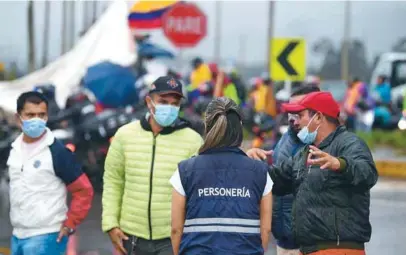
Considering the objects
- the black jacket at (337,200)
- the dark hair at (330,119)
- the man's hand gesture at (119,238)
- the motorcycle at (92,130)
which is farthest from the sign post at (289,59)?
the black jacket at (337,200)

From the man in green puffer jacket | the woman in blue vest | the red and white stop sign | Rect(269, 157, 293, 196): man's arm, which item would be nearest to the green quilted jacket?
the man in green puffer jacket

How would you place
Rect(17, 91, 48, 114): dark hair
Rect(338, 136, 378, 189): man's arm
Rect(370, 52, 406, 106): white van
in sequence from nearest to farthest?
Rect(338, 136, 378, 189): man's arm < Rect(17, 91, 48, 114): dark hair < Rect(370, 52, 406, 106): white van

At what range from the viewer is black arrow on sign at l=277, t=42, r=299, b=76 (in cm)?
1488

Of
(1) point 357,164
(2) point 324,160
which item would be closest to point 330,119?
(1) point 357,164

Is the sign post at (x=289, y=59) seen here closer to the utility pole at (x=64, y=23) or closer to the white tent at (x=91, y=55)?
the white tent at (x=91, y=55)

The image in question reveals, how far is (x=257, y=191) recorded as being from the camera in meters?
4.96

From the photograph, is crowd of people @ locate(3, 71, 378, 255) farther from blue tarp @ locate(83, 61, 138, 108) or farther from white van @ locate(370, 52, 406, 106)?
white van @ locate(370, 52, 406, 106)

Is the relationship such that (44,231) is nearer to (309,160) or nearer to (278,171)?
(278,171)

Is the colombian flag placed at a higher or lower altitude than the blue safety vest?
higher

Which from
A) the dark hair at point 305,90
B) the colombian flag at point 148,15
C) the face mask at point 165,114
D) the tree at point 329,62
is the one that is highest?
the colombian flag at point 148,15

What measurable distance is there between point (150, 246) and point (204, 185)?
1285 mm

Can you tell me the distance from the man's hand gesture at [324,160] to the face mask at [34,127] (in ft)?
6.84

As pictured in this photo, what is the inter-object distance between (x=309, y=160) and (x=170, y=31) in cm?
1338

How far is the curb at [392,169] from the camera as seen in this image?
18031mm
